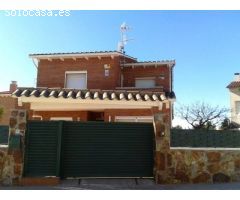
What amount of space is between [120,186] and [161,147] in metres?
1.84

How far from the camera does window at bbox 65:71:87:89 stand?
73.3 feet

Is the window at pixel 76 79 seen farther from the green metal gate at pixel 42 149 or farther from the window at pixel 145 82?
the green metal gate at pixel 42 149

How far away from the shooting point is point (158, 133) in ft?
33.9

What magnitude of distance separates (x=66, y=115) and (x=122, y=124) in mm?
8386

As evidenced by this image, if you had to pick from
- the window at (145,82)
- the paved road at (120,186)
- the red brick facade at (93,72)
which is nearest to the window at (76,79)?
the red brick facade at (93,72)

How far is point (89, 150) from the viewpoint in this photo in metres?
10.3

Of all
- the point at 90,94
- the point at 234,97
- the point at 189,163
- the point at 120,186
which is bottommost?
the point at 120,186

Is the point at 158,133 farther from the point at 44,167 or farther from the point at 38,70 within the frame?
the point at 38,70

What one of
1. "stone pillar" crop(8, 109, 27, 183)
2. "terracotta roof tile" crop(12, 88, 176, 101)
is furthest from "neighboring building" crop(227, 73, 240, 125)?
"stone pillar" crop(8, 109, 27, 183)

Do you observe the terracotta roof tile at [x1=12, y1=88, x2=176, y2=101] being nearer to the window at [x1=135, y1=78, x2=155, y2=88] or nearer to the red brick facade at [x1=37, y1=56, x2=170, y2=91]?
the red brick facade at [x1=37, y1=56, x2=170, y2=91]

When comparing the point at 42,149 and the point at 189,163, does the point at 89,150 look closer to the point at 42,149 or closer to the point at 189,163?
the point at 42,149

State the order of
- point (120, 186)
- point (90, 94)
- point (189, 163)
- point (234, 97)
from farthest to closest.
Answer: point (234, 97)
point (90, 94)
point (189, 163)
point (120, 186)

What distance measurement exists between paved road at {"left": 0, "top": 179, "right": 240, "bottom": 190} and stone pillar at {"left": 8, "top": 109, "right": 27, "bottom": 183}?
58 cm

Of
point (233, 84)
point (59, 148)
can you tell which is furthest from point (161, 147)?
point (233, 84)
